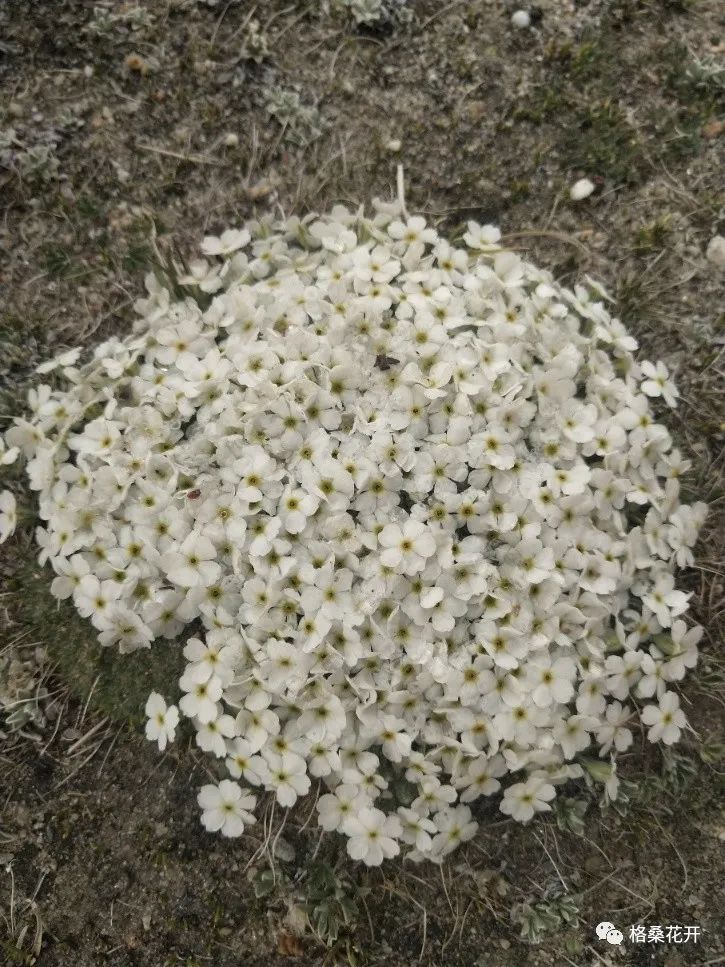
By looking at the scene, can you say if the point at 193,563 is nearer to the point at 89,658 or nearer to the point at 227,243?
the point at 89,658

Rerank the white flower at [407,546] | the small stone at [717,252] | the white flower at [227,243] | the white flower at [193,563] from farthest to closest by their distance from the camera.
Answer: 1. the small stone at [717,252]
2. the white flower at [227,243]
3. the white flower at [193,563]
4. the white flower at [407,546]

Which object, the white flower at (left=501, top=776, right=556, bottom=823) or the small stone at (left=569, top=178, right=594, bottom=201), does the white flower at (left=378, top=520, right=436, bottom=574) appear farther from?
the small stone at (left=569, top=178, right=594, bottom=201)

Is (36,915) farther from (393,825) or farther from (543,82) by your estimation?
(543,82)

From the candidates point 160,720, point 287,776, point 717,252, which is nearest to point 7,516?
point 160,720

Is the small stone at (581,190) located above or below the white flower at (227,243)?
above

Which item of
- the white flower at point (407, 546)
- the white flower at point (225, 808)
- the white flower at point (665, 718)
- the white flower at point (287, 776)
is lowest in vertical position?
the white flower at point (225, 808)

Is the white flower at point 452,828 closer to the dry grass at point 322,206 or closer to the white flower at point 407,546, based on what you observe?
the dry grass at point 322,206

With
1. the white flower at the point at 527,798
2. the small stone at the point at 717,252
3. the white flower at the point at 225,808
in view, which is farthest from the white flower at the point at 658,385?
the white flower at the point at 225,808

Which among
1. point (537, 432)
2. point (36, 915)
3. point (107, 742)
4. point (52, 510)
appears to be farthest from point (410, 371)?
point (36, 915)
